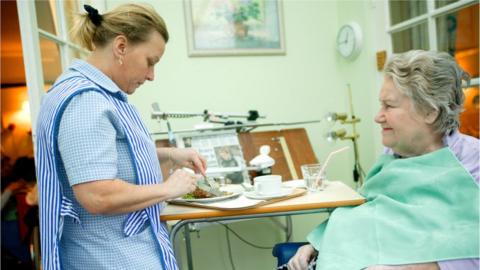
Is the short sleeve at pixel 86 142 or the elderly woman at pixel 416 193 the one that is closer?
the short sleeve at pixel 86 142

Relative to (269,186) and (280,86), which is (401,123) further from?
(280,86)

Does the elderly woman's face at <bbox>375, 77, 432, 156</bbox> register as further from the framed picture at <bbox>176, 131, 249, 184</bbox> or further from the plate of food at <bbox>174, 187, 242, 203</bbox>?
the framed picture at <bbox>176, 131, 249, 184</bbox>

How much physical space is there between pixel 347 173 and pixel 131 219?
1.94 m

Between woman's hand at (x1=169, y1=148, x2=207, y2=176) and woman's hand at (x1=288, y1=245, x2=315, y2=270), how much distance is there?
1.31ft

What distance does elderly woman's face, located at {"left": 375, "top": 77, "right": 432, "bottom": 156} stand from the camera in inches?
43.2

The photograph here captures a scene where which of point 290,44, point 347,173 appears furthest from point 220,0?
point 347,173

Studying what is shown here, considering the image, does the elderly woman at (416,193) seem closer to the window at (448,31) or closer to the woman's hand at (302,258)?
the woman's hand at (302,258)

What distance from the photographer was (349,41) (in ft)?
7.76

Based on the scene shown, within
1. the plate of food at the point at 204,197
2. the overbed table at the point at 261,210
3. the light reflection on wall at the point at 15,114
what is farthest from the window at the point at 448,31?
the light reflection on wall at the point at 15,114

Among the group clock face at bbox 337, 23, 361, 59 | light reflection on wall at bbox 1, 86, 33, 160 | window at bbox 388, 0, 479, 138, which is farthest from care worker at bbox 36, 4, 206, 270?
light reflection on wall at bbox 1, 86, 33, 160

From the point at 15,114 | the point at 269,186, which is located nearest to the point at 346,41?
the point at 269,186

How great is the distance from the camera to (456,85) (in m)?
1.07

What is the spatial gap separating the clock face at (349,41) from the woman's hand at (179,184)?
166cm

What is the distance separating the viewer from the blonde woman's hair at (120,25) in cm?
97
